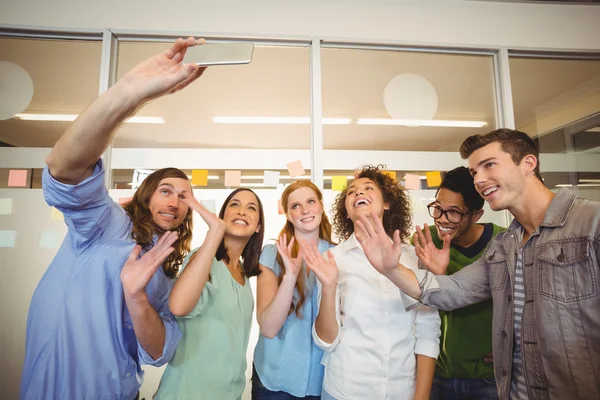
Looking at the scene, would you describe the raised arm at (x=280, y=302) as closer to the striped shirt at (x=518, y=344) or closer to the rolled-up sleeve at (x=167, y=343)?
the rolled-up sleeve at (x=167, y=343)

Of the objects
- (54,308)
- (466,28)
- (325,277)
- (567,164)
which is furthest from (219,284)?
(567,164)

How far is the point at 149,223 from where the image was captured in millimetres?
1550

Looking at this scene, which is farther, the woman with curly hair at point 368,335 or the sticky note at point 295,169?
the sticky note at point 295,169

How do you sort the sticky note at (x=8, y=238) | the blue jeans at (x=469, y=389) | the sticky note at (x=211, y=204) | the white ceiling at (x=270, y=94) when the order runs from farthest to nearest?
the white ceiling at (x=270, y=94)
the sticky note at (x=211, y=204)
the sticky note at (x=8, y=238)
the blue jeans at (x=469, y=389)

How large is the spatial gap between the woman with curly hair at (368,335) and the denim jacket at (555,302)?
0.13 m

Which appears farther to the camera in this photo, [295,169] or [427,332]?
[295,169]

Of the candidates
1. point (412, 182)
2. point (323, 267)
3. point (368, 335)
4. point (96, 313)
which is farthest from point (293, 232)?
point (412, 182)

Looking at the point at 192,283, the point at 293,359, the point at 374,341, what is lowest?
the point at 293,359

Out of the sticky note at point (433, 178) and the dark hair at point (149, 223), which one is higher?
the sticky note at point (433, 178)

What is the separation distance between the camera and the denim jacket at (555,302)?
113 cm

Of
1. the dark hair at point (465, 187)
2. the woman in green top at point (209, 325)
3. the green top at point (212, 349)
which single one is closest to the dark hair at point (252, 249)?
the woman in green top at point (209, 325)

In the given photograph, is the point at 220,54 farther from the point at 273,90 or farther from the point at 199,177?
the point at 273,90

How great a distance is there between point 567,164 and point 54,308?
3.73 metres

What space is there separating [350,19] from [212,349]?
244 centimetres
